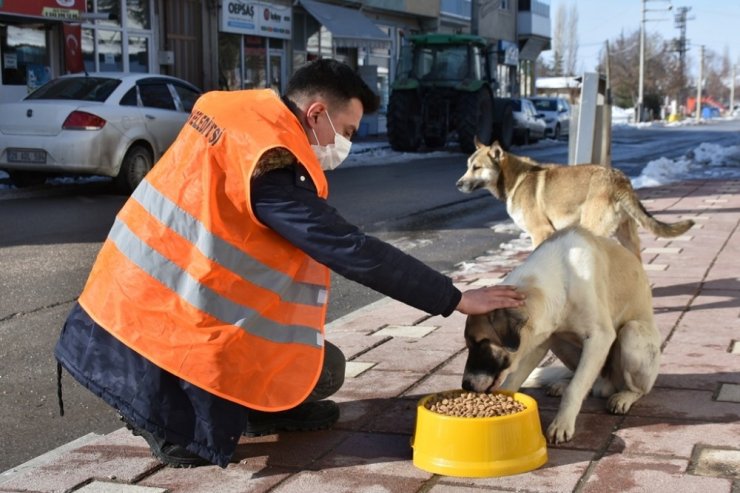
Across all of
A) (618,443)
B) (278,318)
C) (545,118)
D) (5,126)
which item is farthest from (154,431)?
(545,118)

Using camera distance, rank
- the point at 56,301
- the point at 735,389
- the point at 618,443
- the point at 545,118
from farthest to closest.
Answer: the point at 545,118 → the point at 56,301 → the point at 735,389 → the point at 618,443

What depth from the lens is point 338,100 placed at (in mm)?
3748

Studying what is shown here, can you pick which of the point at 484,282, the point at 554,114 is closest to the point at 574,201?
the point at 484,282

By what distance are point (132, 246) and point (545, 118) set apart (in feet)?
117

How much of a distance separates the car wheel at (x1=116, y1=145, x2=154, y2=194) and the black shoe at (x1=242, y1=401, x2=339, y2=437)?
35.7ft

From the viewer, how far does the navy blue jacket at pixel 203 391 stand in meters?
3.49

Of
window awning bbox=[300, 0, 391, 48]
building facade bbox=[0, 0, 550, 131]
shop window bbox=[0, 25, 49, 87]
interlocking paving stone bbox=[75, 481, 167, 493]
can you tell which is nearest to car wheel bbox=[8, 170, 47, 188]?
building facade bbox=[0, 0, 550, 131]

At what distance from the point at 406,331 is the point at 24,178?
10.8 meters

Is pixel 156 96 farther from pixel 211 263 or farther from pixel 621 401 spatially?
pixel 211 263

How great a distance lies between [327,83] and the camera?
3736mm

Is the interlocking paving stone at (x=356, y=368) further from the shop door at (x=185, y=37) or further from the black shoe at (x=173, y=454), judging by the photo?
the shop door at (x=185, y=37)

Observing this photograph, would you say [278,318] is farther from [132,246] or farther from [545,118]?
[545,118]

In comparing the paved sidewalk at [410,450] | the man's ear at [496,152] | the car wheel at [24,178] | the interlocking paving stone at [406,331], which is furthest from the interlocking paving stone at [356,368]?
the car wheel at [24,178]

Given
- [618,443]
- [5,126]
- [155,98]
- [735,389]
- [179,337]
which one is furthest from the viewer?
[155,98]
